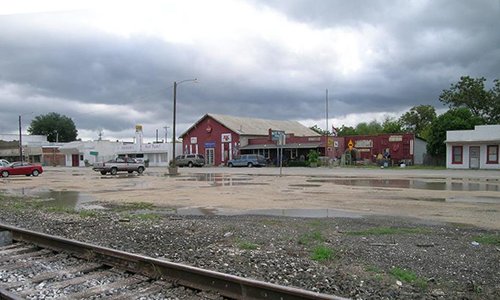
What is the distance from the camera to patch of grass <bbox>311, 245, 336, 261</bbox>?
727 centimetres

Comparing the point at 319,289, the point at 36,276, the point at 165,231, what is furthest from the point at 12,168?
the point at 319,289

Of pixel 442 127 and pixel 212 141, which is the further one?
pixel 212 141

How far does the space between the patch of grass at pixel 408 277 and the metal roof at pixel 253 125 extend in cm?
6185

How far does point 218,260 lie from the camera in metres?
7.20

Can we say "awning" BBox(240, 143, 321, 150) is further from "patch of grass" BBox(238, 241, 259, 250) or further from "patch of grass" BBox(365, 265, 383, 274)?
"patch of grass" BBox(365, 265, 383, 274)

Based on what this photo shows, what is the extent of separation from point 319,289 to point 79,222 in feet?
26.2

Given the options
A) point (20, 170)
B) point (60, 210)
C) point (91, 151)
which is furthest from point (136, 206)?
point (91, 151)

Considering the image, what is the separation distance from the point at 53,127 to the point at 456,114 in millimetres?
123549

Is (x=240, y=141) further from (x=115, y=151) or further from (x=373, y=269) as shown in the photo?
(x=373, y=269)

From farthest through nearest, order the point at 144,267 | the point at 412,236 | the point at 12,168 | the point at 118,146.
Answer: the point at 118,146 → the point at 12,168 → the point at 412,236 → the point at 144,267

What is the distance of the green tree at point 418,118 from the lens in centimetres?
9041

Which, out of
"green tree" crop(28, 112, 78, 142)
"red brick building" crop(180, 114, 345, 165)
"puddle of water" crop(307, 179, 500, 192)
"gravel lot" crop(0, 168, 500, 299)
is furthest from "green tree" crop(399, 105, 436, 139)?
"green tree" crop(28, 112, 78, 142)

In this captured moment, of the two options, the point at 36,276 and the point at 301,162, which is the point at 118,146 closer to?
the point at 301,162

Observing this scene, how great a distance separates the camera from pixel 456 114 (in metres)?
54.8
